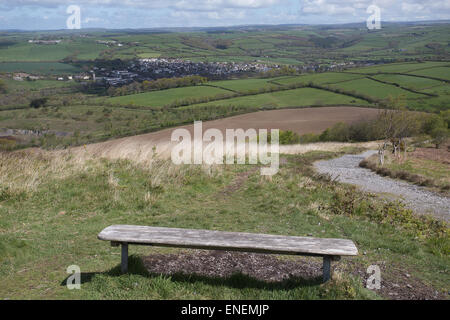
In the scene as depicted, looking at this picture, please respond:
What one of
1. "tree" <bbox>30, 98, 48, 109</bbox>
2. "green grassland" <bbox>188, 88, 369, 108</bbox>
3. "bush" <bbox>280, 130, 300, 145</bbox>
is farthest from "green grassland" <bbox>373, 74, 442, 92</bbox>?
"tree" <bbox>30, 98, 48, 109</bbox>

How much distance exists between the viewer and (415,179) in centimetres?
1495

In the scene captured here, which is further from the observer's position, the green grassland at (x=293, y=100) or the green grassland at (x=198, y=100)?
the green grassland at (x=293, y=100)

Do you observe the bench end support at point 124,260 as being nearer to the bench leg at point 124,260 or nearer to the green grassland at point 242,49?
the bench leg at point 124,260

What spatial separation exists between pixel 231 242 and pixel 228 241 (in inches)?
2.1

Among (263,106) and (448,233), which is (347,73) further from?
(448,233)

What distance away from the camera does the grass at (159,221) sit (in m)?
4.82

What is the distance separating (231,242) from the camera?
4895 mm

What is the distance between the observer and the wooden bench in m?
4.73

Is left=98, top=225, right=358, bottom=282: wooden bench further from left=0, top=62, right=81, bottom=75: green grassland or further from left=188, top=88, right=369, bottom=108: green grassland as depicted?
left=0, top=62, right=81, bottom=75: green grassland

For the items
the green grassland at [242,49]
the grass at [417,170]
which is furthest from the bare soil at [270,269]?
the green grassland at [242,49]

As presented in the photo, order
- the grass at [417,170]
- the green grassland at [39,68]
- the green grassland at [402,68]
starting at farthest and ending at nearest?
the green grassland at [39,68] < the green grassland at [402,68] < the grass at [417,170]

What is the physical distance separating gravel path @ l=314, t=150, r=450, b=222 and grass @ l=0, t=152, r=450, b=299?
5.78 ft
